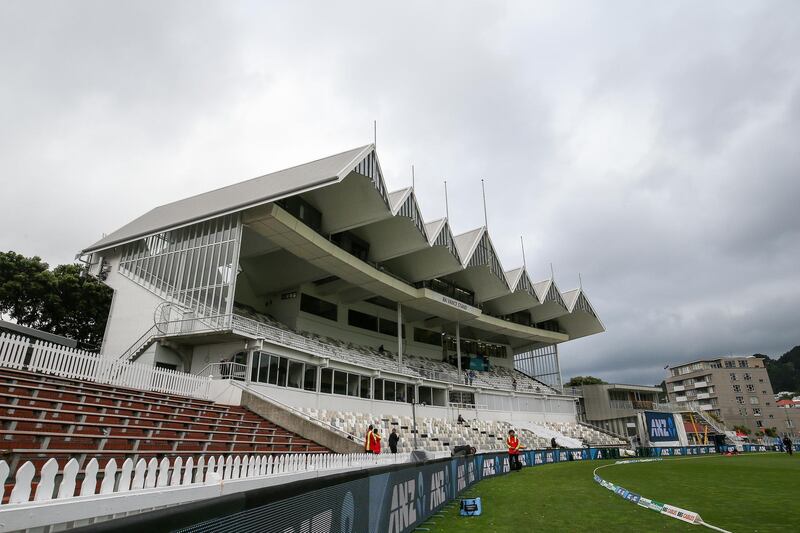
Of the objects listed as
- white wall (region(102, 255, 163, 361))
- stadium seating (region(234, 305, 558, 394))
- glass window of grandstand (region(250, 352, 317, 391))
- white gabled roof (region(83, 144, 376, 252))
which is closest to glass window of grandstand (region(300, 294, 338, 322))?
stadium seating (region(234, 305, 558, 394))

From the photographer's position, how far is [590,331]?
58344 millimetres

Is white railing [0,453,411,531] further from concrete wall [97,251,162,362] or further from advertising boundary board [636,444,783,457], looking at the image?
advertising boundary board [636,444,783,457]

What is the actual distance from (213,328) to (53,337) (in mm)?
8375

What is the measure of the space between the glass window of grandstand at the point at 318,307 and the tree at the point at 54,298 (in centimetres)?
1454

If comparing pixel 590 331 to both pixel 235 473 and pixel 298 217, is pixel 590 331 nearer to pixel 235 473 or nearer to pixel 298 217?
pixel 298 217

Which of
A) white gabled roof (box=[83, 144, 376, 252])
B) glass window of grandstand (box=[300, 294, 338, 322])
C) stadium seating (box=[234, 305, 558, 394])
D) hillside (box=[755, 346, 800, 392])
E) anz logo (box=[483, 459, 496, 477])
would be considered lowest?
anz logo (box=[483, 459, 496, 477])

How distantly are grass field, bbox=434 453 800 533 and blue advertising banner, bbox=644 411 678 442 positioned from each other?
30.0 metres

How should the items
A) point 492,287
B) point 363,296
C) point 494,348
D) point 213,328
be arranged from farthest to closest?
point 494,348 < point 492,287 < point 363,296 < point 213,328

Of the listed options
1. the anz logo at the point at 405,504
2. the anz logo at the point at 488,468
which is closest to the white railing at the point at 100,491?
the anz logo at the point at 405,504

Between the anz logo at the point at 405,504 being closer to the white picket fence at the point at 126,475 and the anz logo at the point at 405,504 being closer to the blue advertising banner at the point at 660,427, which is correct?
the white picket fence at the point at 126,475

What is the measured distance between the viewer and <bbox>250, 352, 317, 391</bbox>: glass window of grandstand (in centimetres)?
2416

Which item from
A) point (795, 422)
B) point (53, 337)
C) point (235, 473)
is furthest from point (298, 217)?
point (795, 422)

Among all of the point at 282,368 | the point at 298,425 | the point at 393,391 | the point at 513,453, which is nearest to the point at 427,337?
the point at 393,391

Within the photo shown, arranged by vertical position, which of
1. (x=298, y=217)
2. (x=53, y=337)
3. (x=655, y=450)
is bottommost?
(x=655, y=450)
